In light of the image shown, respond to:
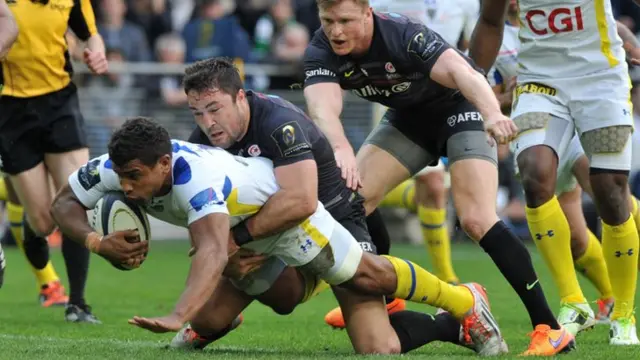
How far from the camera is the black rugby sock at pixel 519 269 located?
22.2 feet

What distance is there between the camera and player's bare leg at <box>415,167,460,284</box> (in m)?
9.99

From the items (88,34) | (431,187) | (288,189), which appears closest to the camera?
(288,189)

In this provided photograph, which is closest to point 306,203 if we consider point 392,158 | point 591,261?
point 392,158

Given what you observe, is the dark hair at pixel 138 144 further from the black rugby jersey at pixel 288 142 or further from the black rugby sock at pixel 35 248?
the black rugby sock at pixel 35 248

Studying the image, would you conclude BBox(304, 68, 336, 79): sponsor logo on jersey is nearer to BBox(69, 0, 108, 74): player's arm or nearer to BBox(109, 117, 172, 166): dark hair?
BBox(109, 117, 172, 166): dark hair

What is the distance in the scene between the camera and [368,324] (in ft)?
21.6

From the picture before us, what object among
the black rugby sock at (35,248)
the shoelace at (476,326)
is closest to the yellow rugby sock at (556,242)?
the shoelace at (476,326)

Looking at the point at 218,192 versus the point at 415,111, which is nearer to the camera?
the point at 218,192

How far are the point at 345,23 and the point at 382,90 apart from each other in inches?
21.7

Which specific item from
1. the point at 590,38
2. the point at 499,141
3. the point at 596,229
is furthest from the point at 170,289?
the point at 596,229

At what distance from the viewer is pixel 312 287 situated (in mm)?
6910

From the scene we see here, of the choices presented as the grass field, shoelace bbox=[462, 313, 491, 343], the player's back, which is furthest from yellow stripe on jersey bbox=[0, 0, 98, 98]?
shoelace bbox=[462, 313, 491, 343]

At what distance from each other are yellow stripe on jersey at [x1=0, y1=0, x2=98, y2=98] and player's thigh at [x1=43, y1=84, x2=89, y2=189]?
12cm

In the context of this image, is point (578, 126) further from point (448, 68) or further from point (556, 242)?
point (448, 68)
